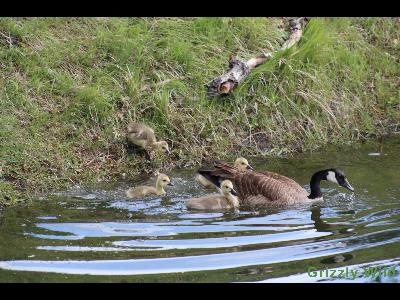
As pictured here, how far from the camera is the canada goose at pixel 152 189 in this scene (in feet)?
34.0

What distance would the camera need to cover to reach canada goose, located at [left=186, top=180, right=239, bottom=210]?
10031 millimetres

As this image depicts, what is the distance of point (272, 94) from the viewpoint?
508 inches

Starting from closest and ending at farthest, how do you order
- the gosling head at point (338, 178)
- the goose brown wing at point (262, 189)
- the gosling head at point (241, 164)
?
the goose brown wing at point (262, 189) → the gosling head at point (338, 178) → the gosling head at point (241, 164)

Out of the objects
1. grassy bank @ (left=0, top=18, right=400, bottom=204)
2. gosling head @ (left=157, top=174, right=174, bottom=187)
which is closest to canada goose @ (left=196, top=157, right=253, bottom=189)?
gosling head @ (left=157, top=174, right=174, bottom=187)

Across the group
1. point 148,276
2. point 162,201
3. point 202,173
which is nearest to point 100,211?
point 162,201

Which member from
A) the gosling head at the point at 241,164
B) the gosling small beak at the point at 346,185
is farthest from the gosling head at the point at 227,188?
the gosling small beak at the point at 346,185

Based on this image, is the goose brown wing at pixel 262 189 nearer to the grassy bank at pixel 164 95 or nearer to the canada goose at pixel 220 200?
the canada goose at pixel 220 200

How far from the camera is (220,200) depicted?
33.4 ft

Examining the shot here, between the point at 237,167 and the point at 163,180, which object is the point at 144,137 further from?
the point at 237,167

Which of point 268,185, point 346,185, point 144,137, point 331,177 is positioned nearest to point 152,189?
point 144,137

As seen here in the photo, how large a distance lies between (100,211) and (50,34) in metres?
4.09

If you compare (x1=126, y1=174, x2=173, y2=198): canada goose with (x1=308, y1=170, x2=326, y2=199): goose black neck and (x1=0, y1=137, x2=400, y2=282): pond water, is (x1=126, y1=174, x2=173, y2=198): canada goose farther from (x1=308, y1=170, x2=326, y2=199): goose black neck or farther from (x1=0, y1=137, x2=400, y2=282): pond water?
(x1=308, y1=170, x2=326, y2=199): goose black neck

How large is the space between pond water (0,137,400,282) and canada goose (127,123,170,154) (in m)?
0.46

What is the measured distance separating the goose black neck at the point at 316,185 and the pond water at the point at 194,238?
153 millimetres
